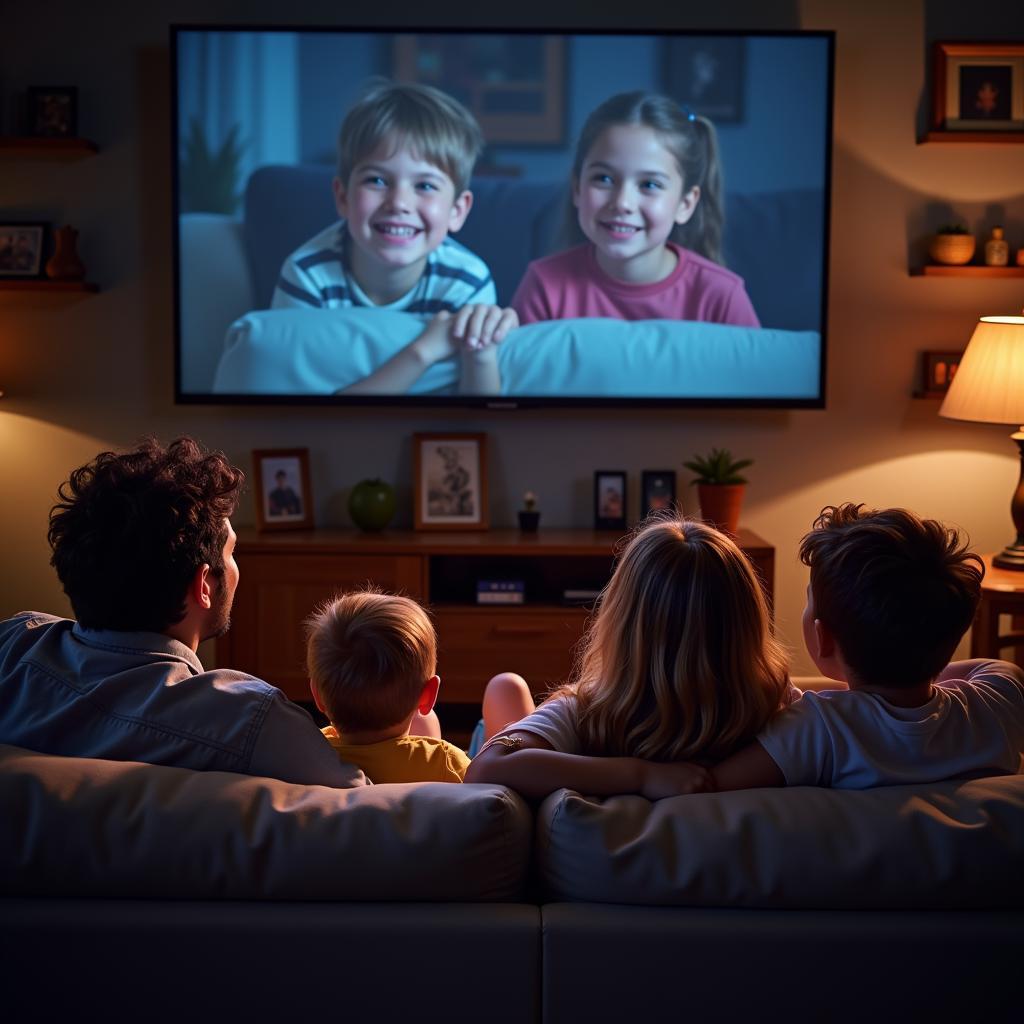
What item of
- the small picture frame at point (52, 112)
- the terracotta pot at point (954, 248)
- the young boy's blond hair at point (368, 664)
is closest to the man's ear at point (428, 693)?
the young boy's blond hair at point (368, 664)

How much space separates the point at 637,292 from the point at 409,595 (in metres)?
1.23

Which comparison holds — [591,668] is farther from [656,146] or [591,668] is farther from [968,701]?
[656,146]

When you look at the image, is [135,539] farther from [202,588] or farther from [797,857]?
[797,857]

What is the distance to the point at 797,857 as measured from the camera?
118cm

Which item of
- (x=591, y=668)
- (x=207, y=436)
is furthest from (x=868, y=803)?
(x=207, y=436)

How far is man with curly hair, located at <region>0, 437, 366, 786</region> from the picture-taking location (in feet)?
4.39

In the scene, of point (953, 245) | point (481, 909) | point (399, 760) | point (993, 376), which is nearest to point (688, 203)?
point (953, 245)

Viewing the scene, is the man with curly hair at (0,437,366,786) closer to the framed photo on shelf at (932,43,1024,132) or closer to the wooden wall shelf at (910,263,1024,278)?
the wooden wall shelf at (910,263,1024,278)

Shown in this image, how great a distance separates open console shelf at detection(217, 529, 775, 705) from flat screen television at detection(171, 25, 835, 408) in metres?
0.53

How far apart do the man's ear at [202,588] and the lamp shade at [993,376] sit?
2.66 metres

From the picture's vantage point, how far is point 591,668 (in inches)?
61.9

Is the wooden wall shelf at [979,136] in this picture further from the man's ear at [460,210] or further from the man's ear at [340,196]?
the man's ear at [340,196]

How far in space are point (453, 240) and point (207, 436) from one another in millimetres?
1077

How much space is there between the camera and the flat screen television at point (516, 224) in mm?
3975
